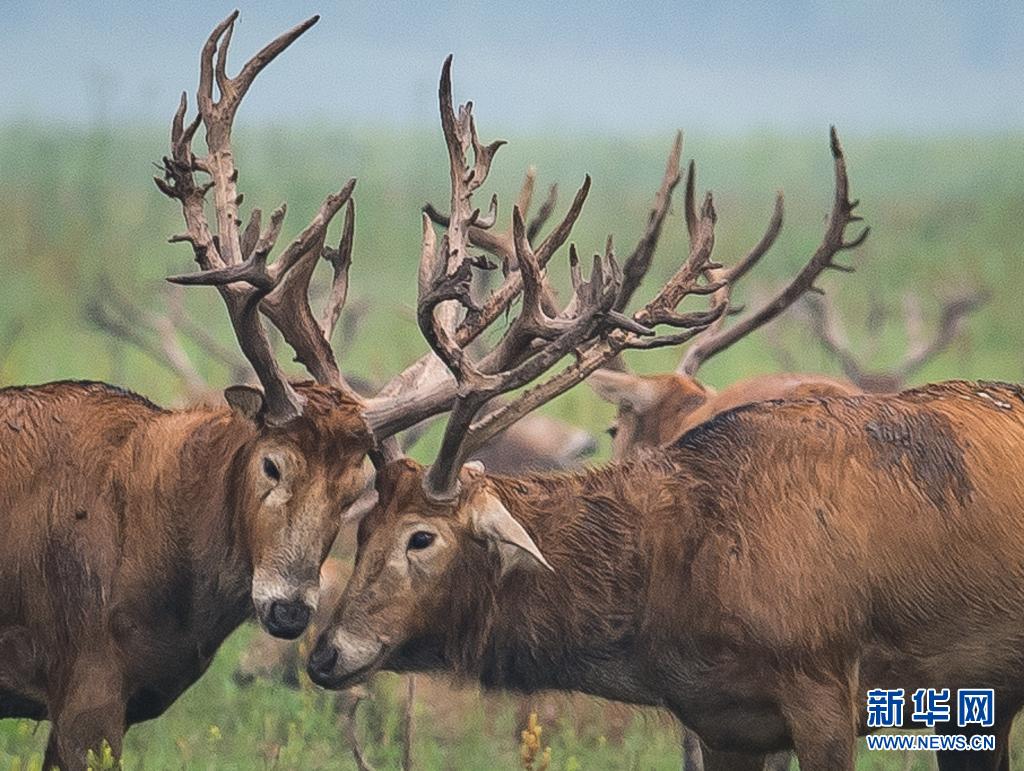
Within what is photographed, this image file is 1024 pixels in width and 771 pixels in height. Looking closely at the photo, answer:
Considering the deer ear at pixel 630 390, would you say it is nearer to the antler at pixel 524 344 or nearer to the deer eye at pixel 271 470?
the antler at pixel 524 344

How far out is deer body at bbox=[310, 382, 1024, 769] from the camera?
7.09 m

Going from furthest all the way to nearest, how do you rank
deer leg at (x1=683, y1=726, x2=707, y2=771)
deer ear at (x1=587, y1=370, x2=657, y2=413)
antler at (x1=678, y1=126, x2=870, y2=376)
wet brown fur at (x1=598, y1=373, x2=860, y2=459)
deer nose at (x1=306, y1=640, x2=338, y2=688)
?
deer ear at (x1=587, y1=370, x2=657, y2=413), wet brown fur at (x1=598, y1=373, x2=860, y2=459), deer leg at (x1=683, y1=726, x2=707, y2=771), antler at (x1=678, y1=126, x2=870, y2=376), deer nose at (x1=306, y1=640, x2=338, y2=688)

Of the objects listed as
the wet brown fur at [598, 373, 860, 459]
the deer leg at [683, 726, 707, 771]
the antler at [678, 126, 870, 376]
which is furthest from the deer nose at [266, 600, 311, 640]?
the wet brown fur at [598, 373, 860, 459]

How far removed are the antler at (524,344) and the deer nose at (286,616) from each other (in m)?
0.57

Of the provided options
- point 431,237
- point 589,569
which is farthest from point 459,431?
point 431,237

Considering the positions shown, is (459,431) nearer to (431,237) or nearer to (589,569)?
(589,569)

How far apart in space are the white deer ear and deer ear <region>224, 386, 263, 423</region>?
745mm

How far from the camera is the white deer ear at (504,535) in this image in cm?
725

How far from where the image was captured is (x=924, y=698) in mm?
7312

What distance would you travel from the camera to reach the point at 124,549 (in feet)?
24.2

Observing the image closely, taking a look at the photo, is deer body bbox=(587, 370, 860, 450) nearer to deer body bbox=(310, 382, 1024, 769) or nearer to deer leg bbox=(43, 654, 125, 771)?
deer body bbox=(310, 382, 1024, 769)

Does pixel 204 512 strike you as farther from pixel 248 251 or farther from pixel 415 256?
pixel 415 256

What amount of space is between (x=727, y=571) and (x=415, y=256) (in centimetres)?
2214

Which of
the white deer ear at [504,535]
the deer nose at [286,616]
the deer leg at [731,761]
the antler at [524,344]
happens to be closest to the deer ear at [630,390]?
the antler at [524,344]
